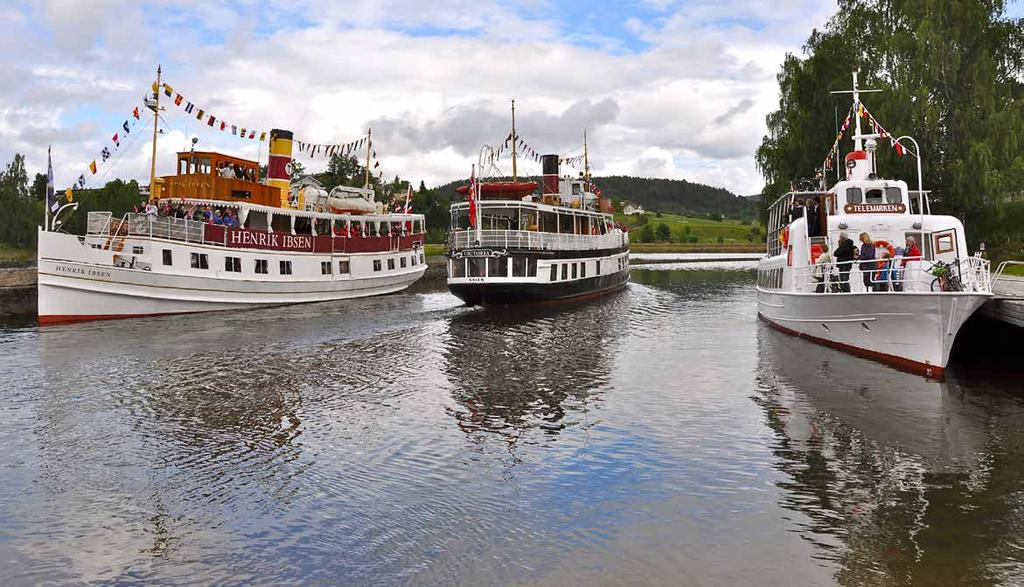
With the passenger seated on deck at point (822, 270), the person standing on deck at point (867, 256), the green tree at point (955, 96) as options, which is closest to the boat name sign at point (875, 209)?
the passenger seated on deck at point (822, 270)

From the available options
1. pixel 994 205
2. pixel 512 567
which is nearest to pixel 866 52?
pixel 994 205

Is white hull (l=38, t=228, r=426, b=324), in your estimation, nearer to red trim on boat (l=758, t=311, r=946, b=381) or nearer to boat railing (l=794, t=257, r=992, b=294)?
red trim on boat (l=758, t=311, r=946, b=381)

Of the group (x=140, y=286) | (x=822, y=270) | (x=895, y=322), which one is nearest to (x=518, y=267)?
(x=822, y=270)

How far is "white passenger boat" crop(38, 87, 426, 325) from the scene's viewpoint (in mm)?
33875

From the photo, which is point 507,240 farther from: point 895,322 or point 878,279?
point 895,322

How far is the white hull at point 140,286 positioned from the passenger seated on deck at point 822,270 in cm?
2904

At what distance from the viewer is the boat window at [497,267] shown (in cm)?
3778

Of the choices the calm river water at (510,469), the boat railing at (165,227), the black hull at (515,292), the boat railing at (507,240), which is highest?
the boat railing at (165,227)

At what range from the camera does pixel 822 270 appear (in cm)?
2317

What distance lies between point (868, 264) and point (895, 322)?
2037 millimetres

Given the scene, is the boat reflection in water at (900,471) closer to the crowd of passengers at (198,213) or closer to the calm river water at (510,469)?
the calm river water at (510,469)

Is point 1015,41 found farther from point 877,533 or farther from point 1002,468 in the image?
point 877,533

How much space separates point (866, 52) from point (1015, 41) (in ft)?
24.9

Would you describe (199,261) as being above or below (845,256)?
above
